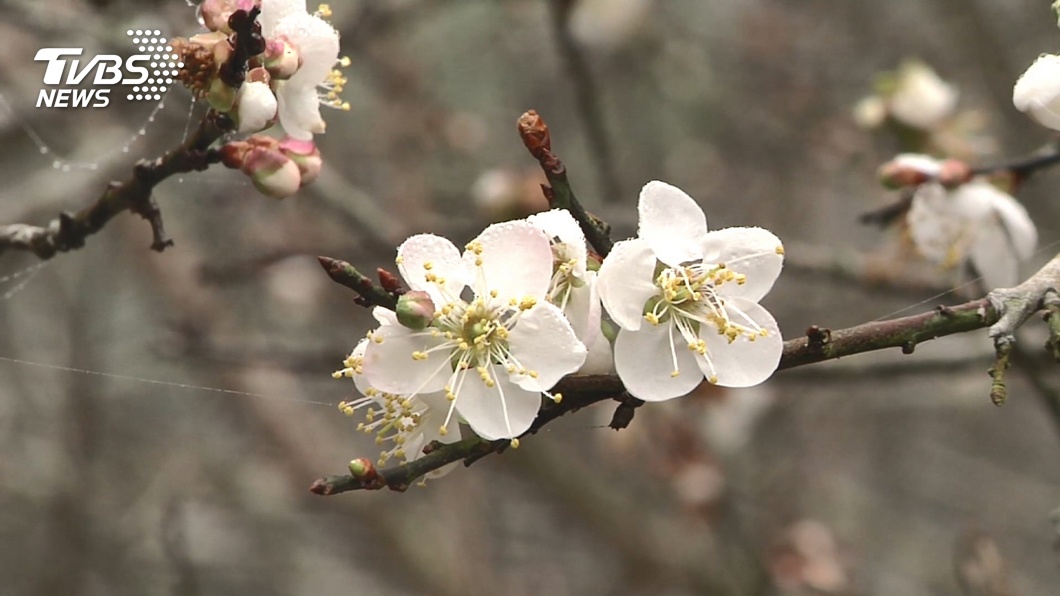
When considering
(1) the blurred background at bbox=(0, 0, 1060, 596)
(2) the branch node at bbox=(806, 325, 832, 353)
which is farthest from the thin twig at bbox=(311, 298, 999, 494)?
(1) the blurred background at bbox=(0, 0, 1060, 596)

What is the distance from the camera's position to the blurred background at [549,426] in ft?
8.48

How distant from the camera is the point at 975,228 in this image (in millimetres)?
1751

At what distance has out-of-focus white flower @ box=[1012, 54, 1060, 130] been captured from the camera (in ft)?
3.62

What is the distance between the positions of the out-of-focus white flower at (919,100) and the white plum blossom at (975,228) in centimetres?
39

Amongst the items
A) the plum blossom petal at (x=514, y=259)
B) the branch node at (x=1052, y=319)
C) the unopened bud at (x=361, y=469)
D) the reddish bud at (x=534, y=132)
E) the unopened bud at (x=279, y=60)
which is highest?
the reddish bud at (x=534, y=132)

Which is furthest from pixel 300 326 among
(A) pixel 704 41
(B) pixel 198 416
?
(A) pixel 704 41

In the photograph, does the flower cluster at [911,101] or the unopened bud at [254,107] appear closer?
the unopened bud at [254,107]

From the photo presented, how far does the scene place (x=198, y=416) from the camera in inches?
157

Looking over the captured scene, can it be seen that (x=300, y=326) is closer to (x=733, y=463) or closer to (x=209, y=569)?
(x=209, y=569)

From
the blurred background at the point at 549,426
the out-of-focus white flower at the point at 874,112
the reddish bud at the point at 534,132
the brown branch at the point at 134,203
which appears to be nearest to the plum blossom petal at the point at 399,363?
the reddish bud at the point at 534,132

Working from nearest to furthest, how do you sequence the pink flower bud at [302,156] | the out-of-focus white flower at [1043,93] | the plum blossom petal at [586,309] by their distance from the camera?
the plum blossom petal at [586,309], the out-of-focus white flower at [1043,93], the pink flower bud at [302,156]

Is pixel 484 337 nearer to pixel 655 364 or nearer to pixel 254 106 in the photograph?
pixel 655 364

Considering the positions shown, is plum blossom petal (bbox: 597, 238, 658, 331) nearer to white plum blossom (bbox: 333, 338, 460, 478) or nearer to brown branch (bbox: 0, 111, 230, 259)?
white plum blossom (bbox: 333, 338, 460, 478)

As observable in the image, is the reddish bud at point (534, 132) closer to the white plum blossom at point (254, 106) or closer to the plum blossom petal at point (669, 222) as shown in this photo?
the plum blossom petal at point (669, 222)
